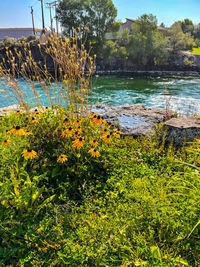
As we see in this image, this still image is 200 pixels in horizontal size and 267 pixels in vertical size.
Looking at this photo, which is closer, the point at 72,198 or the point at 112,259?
the point at 112,259

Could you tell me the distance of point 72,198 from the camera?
229 cm

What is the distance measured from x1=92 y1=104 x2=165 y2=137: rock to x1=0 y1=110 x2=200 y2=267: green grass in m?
1.22

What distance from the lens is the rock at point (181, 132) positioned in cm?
327

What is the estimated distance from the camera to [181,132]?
3.30 metres

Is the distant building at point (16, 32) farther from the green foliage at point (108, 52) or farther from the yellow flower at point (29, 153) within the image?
the yellow flower at point (29, 153)

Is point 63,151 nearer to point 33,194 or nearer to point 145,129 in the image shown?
point 33,194

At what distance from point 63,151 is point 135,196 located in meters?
1.07

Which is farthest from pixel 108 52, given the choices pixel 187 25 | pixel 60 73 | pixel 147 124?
pixel 187 25

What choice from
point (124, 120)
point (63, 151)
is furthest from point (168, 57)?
point (63, 151)

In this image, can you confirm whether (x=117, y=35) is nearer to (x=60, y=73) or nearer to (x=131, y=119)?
(x=131, y=119)

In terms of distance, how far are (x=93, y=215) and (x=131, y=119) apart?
2.81 m

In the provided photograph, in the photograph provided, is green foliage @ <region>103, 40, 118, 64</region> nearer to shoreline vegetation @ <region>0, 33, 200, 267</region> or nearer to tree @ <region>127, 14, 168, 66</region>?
tree @ <region>127, 14, 168, 66</region>

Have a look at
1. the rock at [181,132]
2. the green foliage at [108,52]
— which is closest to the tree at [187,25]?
the green foliage at [108,52]

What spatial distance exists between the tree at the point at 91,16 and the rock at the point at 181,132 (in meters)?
30.4
